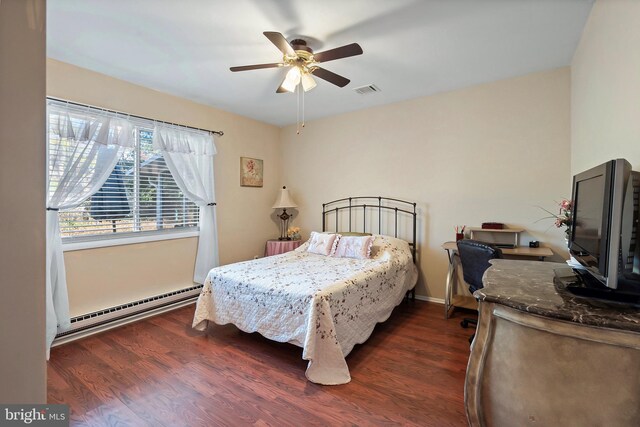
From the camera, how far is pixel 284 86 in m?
2.53

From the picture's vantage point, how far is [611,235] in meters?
1.04

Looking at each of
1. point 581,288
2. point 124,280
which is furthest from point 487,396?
point 124,280

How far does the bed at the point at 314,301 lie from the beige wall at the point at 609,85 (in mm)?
1829

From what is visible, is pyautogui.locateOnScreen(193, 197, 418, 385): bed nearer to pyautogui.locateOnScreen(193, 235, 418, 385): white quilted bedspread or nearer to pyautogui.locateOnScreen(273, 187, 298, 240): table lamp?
pyautogui.locateOnScreen(193, 235, 418, 385): white quilted bedspread

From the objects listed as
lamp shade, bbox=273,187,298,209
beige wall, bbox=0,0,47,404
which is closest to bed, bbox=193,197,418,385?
lamp shade, bbox=273,187,298,209

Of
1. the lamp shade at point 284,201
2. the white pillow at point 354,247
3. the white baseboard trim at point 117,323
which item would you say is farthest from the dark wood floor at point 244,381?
the lamp shade at point 284,201

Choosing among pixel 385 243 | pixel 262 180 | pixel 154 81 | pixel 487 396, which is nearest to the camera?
pixel 487 396

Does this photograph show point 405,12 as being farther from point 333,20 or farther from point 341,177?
point 341,177

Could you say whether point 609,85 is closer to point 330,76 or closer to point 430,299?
point 330,76

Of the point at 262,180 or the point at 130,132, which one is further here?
the point at 262,180

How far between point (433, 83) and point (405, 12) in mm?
1385

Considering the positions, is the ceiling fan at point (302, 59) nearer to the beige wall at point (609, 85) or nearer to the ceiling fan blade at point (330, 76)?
the ceiling fan blade at point (330, 76)

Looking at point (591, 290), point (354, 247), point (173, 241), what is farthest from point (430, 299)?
point (173, 241)

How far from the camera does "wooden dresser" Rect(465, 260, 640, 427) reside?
0.96m
